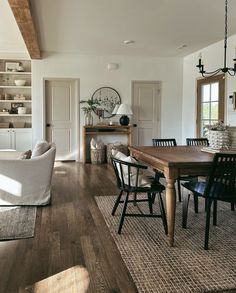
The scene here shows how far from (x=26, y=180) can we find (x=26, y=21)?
2314 millimetres

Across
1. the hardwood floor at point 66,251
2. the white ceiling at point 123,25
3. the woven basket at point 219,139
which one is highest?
the white ceiling at point 123,25

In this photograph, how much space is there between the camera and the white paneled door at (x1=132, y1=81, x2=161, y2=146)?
827 cm

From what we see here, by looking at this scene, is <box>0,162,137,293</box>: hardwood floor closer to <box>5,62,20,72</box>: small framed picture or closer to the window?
the window

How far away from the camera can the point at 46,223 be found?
352 cm

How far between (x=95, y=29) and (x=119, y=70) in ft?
8.08

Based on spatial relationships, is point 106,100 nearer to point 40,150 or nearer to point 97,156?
point 97,156

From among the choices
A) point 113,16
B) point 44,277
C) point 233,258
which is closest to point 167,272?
point 233,258

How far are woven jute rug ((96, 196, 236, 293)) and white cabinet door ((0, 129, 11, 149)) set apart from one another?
4.59 metres

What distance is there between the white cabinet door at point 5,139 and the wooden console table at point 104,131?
1.79 meters

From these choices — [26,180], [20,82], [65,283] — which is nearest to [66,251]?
[65,283]

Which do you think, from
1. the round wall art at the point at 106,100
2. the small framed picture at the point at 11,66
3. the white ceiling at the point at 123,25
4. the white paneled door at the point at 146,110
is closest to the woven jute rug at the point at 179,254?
the white ceiling at the point at 123,25

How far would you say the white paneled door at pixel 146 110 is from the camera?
27.1ft

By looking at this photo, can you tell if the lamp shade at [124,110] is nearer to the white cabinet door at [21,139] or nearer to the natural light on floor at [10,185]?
the white cabinet door at [21,139]

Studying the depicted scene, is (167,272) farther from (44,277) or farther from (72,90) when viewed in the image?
(72,90)
